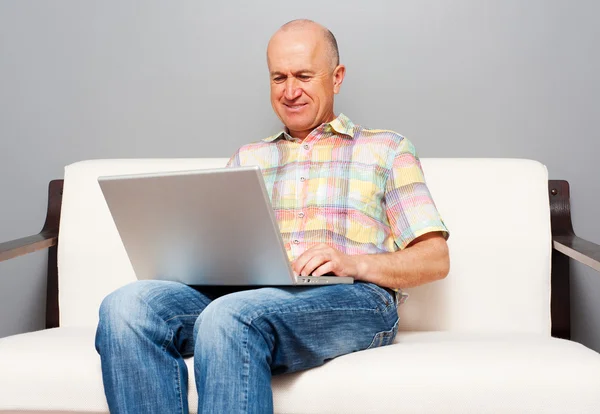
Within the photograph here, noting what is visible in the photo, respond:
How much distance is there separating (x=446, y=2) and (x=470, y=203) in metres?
0.63

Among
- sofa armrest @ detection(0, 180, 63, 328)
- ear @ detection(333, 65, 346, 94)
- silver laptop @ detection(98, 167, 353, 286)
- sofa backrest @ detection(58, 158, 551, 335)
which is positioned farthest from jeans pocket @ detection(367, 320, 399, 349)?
sofa armrest @ detection(0, 180, 63, 328)

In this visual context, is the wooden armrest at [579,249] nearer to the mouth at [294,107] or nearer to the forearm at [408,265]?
the forearm at [408,265]

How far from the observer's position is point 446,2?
2098mm

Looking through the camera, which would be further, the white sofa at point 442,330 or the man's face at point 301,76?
the man's face at point 301,76

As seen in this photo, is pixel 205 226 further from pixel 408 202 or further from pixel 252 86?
pixel 252 86

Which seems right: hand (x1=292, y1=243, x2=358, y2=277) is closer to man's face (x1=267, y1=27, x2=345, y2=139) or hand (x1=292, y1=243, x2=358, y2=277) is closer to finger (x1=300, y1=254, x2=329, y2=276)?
finger (x1=300, y1=254, x2=329, y2=276)

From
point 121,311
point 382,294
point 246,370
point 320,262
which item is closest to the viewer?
point 246,370

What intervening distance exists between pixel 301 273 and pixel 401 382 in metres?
0.27

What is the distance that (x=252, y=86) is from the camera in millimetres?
2180

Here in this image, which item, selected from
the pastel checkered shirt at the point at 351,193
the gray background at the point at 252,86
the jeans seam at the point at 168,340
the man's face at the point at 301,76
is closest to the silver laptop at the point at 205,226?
the jeans seam at the point at 168,340

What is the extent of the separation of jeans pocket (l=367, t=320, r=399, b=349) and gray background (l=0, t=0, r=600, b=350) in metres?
0.76

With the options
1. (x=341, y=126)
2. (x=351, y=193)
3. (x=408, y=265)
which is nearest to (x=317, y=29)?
(x=341, y=126)

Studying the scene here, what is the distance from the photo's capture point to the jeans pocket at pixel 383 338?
1.45 m

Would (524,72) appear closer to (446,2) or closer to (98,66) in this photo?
(446,2)
